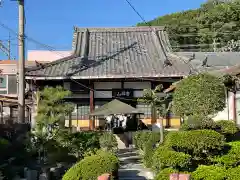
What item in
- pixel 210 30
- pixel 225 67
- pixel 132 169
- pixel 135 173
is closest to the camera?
pixel 135 173

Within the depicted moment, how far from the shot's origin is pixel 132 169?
14.5 meters

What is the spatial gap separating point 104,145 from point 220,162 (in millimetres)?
6187

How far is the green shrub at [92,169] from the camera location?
36.4ft

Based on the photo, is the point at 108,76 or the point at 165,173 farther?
the point at 108,76

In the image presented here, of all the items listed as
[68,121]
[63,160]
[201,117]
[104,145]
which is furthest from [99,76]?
[201,117]

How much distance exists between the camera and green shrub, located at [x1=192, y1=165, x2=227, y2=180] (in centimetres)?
1049

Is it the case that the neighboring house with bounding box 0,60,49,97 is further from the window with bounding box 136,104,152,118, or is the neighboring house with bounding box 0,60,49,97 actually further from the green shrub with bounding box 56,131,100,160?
the green shrub with bounding box 56,131,100,160

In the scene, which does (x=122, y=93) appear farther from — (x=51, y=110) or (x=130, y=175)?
(x=130, y=175)

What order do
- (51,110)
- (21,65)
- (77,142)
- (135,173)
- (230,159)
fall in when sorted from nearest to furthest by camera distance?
1. (230,159)
2. (135,173)
3. (51,110)
4. (77,142)
5. (21,65)

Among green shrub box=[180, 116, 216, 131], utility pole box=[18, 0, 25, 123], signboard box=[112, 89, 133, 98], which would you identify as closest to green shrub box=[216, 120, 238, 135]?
green shrub box=[180, 116, 216, 131]

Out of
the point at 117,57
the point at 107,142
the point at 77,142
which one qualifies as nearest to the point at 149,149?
the point at 107,142

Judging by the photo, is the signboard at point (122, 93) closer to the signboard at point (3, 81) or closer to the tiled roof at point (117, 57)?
the tiled roof at point (117, 57)

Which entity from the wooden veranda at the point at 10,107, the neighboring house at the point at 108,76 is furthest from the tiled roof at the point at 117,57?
the wooden veranda at the point at 10,107

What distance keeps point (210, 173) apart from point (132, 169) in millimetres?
4444
